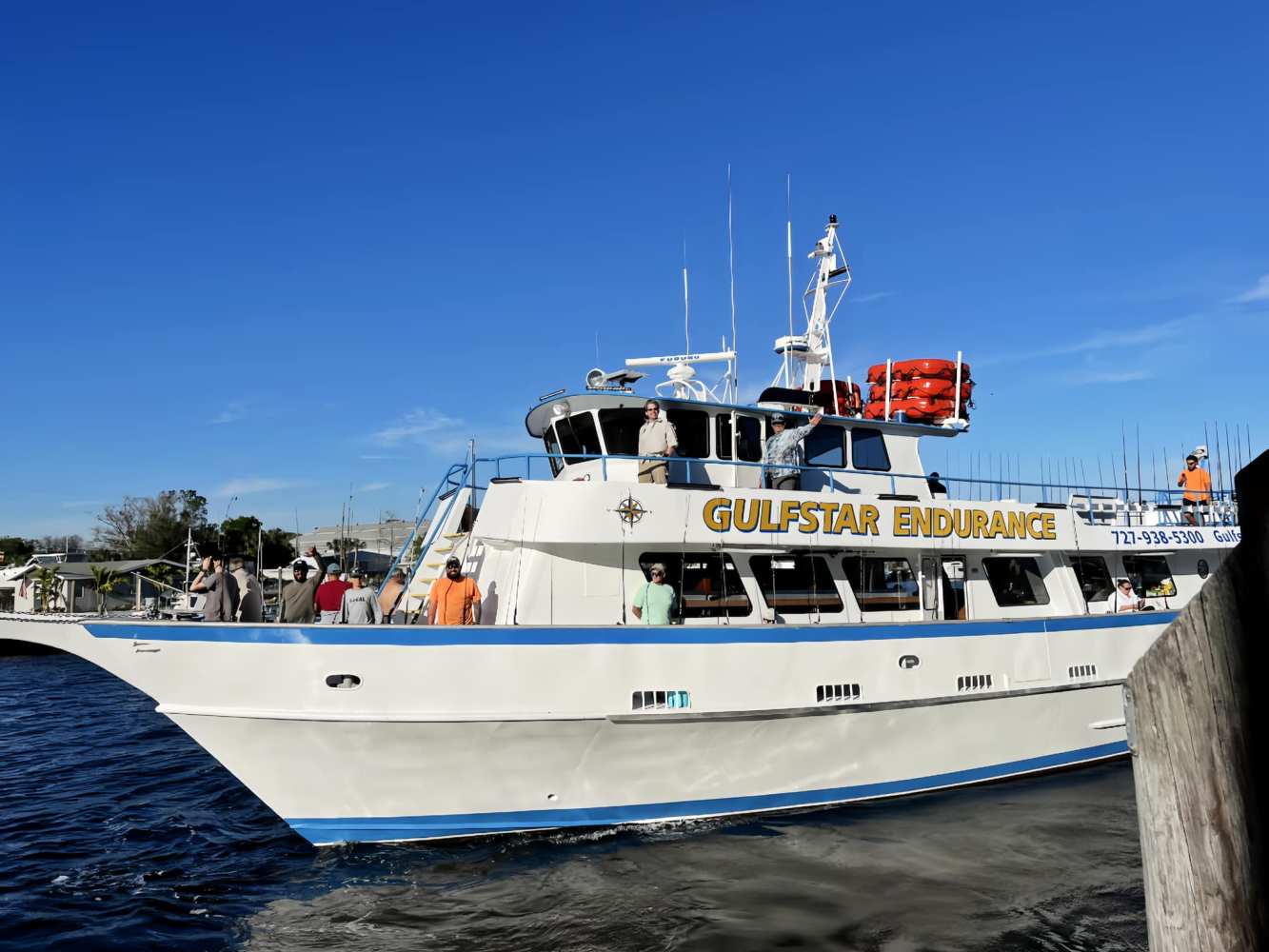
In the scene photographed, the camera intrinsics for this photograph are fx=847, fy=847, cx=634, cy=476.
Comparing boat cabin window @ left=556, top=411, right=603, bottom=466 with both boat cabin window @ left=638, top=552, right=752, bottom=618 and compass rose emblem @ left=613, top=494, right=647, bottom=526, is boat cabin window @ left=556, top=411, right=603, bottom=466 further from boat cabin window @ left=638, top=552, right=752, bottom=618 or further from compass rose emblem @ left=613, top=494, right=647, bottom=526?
boat cabin window @ left=638, top=552, right=752, bottom=618

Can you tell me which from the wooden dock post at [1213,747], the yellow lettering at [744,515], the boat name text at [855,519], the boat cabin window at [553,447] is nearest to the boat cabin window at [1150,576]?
the boat name text at [855,519]

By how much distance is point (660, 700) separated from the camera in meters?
8.00

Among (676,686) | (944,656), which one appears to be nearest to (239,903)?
(676,686)

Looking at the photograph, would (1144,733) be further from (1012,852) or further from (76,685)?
(76,685)

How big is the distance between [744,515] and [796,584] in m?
1.19

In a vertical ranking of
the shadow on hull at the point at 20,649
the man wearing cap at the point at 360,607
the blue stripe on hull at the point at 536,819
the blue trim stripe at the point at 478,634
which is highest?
the man wearing cap at the point at 360,607

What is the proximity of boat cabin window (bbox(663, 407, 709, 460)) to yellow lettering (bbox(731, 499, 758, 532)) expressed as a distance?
119cm

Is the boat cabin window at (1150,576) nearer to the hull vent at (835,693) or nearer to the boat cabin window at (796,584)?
the boat cabin window at (796,584)

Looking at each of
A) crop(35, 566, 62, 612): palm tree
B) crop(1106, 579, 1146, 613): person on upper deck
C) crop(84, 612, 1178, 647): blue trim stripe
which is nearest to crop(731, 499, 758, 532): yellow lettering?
crop(84, 612, 1178, 647): blue trim stripe

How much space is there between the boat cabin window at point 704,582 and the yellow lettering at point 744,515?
1.58 feet

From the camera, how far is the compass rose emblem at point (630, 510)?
8.57 metres

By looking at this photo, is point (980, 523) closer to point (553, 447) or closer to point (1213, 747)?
point (553, 447)

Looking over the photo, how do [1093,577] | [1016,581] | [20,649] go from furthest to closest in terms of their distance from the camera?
[20,649] → [1093,577] → [1016,581]

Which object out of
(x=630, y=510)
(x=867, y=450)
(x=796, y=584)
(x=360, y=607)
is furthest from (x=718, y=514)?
(x=360, y=607)
